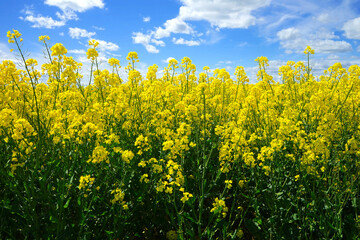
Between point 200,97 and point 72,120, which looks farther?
point 200,97

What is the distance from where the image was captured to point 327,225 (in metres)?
2.24

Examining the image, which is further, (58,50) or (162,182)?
(58,50)

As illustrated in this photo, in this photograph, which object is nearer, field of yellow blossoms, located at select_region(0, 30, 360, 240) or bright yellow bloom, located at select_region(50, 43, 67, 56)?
→ field of yellow blossoms, located at select_region(0, 30, 360, 240)

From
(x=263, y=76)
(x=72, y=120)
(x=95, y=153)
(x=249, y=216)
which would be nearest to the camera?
(x=95, y=153)

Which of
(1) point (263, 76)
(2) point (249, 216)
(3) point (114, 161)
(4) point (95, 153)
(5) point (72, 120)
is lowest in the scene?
(2) point (249, 216)

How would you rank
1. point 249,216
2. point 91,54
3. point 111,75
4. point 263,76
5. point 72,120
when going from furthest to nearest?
point 263,76, point 111,75, point 91,54, point 249,216, point 72,120

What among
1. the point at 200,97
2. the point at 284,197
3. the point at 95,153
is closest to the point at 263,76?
the point at 200,97

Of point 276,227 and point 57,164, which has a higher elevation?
point 57,164

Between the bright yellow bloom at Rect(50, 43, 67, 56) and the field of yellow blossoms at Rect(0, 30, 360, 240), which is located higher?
the bright yellow bloom at Rect(50, 43, 67, 56)

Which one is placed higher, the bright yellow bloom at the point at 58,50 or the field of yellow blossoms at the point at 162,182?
the bright yellow bloom at the point at 58,50

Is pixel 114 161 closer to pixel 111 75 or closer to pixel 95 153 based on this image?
pixel 95 153

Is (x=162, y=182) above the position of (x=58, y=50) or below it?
below

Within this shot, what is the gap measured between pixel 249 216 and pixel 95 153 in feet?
5.87

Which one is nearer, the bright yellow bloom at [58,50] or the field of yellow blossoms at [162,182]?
the field of yellow blossoms at [162,182]
